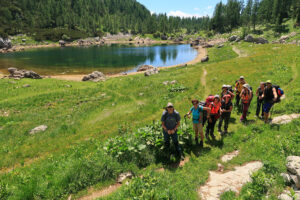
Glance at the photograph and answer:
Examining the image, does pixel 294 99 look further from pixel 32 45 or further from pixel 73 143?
pixel 32 45

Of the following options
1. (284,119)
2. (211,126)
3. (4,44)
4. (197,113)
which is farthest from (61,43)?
(284,119)

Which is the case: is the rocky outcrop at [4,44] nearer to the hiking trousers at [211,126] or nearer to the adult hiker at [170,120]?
the adult hiker at [170,120]

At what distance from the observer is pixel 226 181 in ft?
25.1

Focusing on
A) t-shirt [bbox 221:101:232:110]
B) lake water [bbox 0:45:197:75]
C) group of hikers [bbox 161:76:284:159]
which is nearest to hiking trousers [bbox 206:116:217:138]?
group of hikers [bbox 161:76:284:159]

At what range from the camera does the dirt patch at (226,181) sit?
7.05 meters

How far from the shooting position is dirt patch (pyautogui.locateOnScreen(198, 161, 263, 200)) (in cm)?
705

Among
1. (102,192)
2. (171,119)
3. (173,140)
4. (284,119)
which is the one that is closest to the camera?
(102,192)

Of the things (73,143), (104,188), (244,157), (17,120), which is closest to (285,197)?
(244,157)

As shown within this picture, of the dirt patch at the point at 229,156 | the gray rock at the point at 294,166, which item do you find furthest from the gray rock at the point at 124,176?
the gray rock at the point at 294,166

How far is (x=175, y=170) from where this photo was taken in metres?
8.92

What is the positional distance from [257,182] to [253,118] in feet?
28.6

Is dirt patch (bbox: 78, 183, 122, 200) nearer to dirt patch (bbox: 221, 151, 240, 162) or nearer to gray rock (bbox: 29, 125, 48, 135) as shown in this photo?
dirt patch (bbox: 221, 151, 240, 162)

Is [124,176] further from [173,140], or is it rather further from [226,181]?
[226,181]

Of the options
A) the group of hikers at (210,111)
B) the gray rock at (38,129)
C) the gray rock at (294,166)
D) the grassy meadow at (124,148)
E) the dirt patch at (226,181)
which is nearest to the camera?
Result: the gray rock at (294,166)
